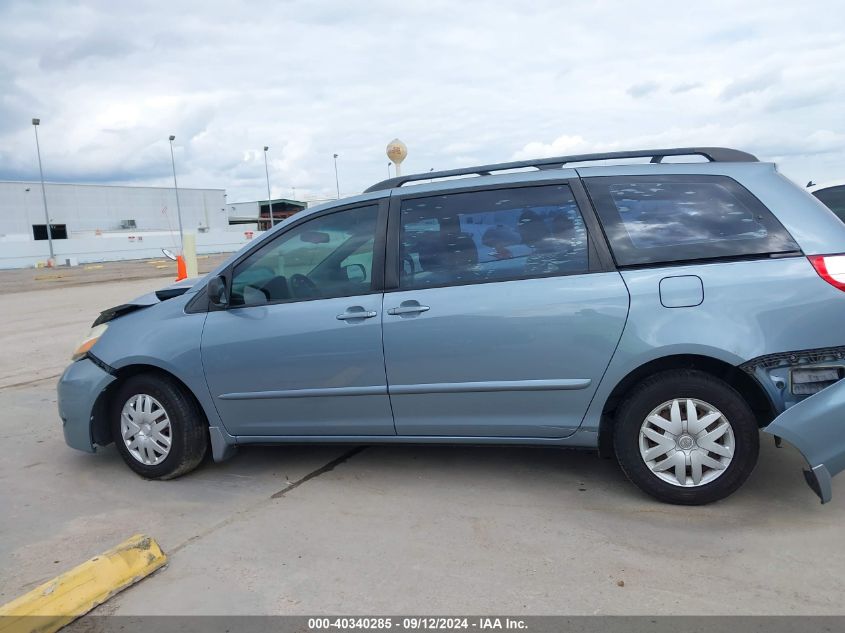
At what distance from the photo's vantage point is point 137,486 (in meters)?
4.26

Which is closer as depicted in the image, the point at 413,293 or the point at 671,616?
the point at 671,616

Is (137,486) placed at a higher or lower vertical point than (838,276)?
Answer: lower

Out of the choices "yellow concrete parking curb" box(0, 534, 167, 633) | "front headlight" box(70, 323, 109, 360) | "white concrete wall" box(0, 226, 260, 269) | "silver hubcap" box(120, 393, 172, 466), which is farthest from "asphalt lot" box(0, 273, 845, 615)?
"white concrete wall" box(0, 226, 260, 269)

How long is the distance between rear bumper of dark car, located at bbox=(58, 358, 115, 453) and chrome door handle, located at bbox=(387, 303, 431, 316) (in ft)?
6.25

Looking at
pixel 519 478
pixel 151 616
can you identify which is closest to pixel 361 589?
pixel 151 616

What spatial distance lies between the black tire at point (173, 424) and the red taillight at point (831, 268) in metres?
3.57

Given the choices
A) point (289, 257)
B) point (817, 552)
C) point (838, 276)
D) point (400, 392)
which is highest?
point (289, 257)

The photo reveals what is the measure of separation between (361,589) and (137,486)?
2034 mm

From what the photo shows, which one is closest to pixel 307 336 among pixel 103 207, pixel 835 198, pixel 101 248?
pixel 835 198

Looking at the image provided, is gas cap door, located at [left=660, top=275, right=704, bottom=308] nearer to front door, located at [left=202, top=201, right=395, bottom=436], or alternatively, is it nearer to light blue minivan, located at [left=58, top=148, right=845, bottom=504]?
light blue minivan, located at [left=58, top=148, right=845, bottom=504]

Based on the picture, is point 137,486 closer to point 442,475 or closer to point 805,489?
point 442,475

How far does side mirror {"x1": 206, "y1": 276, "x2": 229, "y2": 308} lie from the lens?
13.6 ft

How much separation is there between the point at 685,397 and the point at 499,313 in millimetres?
1022

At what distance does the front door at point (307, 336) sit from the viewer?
3.86 meters
